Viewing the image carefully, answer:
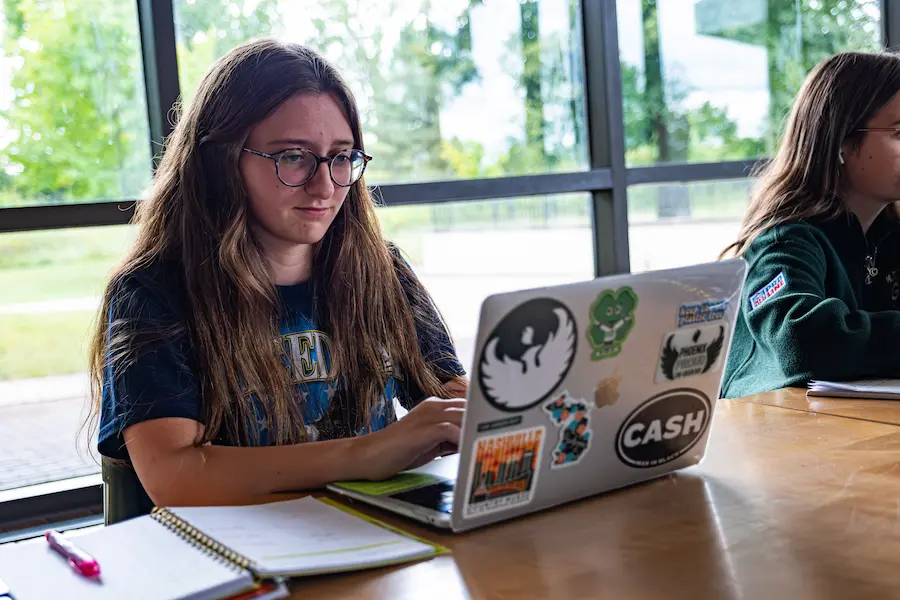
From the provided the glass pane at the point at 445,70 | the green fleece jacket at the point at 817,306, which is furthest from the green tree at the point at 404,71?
the green fleece jacket at the point at 817,306

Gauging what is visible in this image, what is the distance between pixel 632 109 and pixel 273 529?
8.65 feet

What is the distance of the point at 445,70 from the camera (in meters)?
2.90

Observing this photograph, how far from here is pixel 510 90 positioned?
304 centimetres

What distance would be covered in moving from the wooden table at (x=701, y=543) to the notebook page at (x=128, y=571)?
8cm

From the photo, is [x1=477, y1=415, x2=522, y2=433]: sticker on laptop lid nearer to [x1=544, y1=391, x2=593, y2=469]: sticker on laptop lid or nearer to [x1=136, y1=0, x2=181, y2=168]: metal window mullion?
[x1=544, y1=391, x2=593, y2=469]: sticker on laptop lid

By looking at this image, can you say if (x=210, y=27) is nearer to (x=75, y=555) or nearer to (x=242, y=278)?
(x=242, y=278)

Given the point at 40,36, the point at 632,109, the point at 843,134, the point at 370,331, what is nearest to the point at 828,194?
the point at 843,134

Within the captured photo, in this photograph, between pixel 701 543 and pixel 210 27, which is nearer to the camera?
pixel 701 543

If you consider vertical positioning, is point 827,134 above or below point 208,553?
above

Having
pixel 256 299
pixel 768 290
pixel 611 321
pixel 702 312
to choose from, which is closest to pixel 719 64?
pixel 768 290

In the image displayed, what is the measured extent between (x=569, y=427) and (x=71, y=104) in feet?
6.13

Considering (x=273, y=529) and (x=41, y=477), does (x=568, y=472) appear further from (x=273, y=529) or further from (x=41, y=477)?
(x=41, y=477)

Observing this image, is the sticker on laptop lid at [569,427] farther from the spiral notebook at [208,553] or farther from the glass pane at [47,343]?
the glass pane at [47,343]

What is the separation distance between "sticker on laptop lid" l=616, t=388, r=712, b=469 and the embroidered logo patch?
818mm
